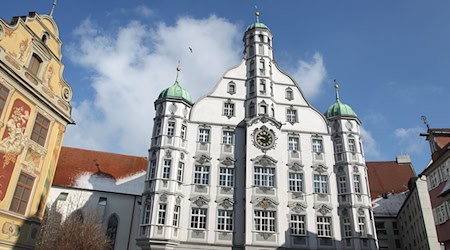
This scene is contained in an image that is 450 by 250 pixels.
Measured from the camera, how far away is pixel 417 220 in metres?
32.9

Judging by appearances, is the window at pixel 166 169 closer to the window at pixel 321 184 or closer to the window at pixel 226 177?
the window at pixel 226 177

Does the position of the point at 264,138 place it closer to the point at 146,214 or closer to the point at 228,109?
the point at 228,109

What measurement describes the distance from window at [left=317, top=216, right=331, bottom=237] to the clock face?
7307 millimetres

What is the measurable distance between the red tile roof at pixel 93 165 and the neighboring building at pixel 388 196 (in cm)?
2731

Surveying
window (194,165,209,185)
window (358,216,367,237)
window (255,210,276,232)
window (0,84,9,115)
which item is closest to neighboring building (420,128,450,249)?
window (358,216,367,237)

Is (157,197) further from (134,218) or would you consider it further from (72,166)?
(72,166)

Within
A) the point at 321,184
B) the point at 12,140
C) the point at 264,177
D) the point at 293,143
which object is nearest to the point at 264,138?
the point at 293,143

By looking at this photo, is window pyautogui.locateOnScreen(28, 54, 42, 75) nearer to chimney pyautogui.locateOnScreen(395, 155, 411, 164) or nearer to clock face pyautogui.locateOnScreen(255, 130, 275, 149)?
clock face pyautogui.locateOnScreen(255, 130, 275, 149)

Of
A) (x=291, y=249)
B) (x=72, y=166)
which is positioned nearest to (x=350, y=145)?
(x=291, y=249)

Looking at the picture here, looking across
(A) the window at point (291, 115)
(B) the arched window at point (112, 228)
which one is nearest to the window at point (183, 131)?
(A) the window at point (291, 115)

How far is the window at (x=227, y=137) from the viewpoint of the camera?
30016 mm

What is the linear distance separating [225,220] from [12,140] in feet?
53.5

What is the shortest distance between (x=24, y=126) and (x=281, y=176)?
19.3 m

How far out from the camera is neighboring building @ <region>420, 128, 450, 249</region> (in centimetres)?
2166
